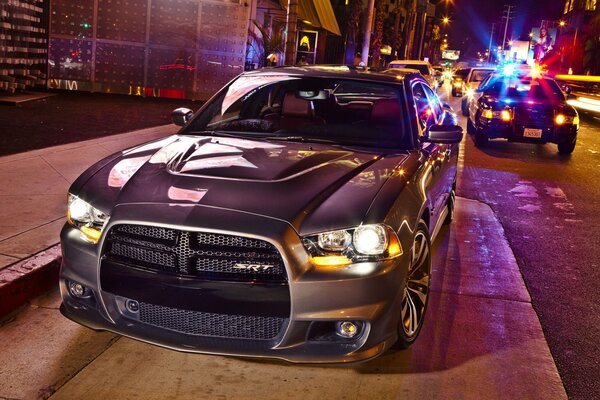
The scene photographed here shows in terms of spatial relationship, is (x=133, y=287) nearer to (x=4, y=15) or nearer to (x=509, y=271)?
(x=509, y=271)

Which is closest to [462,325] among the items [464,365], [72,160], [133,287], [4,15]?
[464,365]

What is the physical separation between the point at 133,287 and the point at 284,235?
0.82 m

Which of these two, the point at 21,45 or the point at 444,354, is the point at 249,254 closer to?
the point at 444,354

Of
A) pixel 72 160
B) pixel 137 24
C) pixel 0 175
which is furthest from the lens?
pixel 137 24

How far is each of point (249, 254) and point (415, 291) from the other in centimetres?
132

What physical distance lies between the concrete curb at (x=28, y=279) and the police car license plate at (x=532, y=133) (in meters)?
10.8

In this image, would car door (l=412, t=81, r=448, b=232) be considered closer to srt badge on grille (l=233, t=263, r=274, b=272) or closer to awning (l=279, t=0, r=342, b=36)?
srt badge on grille (l=233, t=263, r=274, b=272)

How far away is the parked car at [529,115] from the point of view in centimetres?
1409

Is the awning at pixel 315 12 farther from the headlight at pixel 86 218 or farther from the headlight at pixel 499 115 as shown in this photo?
the headlight at pixel 86 218

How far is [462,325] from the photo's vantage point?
488 centimetres

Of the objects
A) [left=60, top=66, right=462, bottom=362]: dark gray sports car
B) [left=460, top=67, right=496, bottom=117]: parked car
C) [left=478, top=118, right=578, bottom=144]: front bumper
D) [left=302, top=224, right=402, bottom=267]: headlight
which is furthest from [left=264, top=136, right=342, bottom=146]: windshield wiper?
[left=460, top=67, right=496, bottom=117]: parked car

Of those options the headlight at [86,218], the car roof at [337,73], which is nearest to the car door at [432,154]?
the car roof at [337,73]

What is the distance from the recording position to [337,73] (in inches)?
227

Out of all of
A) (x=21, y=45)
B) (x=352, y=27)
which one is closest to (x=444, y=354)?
(x=21, y=45)
